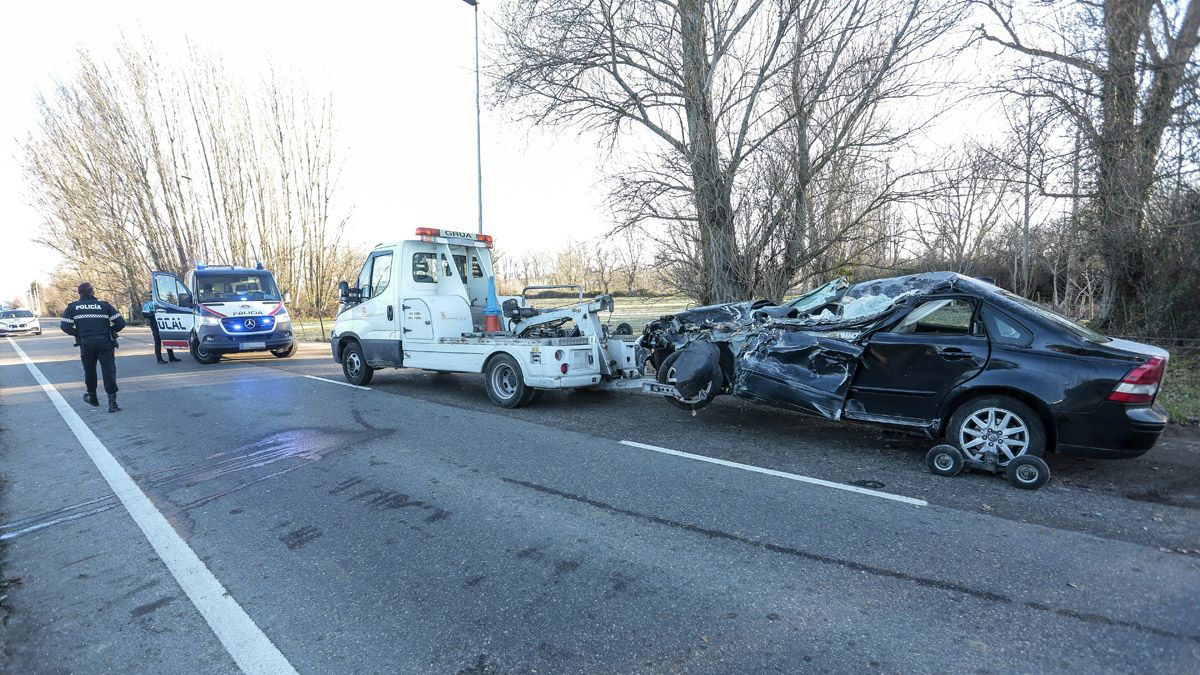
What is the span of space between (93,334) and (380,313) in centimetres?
420

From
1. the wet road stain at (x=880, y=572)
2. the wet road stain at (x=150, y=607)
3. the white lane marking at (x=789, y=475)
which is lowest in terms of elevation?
the wet road stain at (x=150, y=607)

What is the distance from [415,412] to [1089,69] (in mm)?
12390

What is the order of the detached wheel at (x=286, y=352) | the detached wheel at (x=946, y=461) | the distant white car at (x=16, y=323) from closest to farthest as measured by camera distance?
the detached wheel at (x=946, y=461), the detached wheel at (x=286, y=352), the distant white car at (x=16, y=323)

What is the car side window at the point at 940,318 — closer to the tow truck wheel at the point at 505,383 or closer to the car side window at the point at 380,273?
the tow truck wheel at the point at 505,383

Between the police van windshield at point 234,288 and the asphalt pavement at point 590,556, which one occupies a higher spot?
the police van windshield at point 234,288

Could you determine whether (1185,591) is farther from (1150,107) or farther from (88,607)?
(1150,107)

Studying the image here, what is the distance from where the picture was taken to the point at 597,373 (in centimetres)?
793

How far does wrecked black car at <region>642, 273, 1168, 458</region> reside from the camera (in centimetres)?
444

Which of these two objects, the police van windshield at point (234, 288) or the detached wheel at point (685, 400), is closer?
the detached wheel at point (685, 400)

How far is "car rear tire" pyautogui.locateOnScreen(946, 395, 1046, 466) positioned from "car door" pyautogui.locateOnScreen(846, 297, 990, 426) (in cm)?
22

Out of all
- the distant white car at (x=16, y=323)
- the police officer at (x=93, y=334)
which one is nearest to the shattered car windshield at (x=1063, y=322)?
the police officer at (x=93, y=334)

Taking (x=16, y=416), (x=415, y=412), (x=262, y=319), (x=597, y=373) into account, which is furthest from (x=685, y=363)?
(x=262, y=319)

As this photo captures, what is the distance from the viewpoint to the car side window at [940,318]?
5121 millimetres

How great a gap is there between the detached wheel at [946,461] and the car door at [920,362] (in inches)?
12.1
